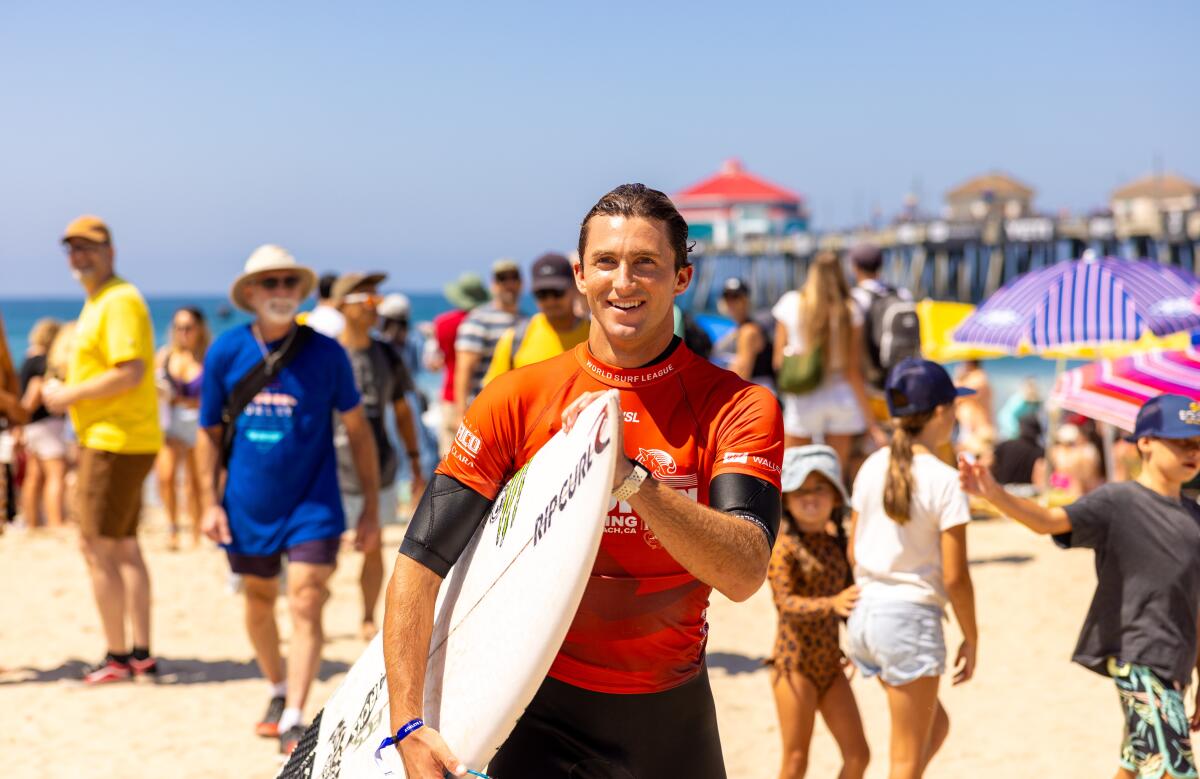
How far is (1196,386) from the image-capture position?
16.1ft

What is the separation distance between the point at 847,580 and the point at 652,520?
88.9 inches

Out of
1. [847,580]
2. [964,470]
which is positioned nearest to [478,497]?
[964,470]

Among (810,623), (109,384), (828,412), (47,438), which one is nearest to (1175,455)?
(810,623)

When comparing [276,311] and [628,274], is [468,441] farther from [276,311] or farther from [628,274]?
[276,311]

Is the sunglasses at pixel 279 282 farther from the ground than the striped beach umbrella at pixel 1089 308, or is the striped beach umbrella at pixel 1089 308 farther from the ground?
the sunglasses at pixel 279 282

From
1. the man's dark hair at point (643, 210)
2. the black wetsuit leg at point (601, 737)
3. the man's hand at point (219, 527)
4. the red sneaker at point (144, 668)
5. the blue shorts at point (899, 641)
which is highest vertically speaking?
the man's dark hair at point (643, 210)

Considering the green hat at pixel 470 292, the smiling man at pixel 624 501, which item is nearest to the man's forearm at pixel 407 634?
the smiling man at pixel 624 501

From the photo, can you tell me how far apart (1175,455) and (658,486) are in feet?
7.46

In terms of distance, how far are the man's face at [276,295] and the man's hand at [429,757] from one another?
3194mm

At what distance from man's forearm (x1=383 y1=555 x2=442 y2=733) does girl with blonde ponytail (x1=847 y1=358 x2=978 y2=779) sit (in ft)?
6.19

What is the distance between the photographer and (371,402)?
6586 mm

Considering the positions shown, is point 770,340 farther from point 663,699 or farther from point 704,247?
point 704,247

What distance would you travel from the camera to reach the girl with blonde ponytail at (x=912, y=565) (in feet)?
12.5

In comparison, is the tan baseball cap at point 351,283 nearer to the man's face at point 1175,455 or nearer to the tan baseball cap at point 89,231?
the tan baseball cap at point 89,231
